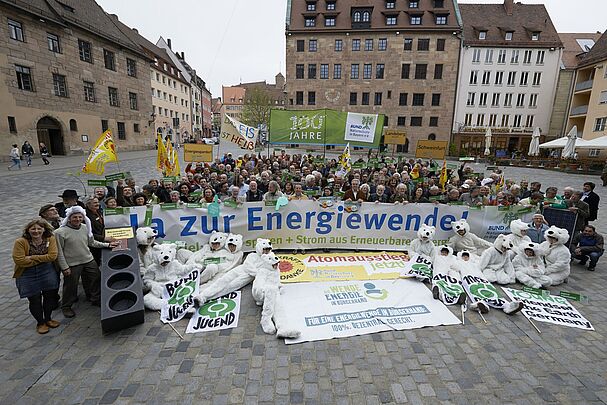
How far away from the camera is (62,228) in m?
4.56

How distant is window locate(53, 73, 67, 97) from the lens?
2571 cm

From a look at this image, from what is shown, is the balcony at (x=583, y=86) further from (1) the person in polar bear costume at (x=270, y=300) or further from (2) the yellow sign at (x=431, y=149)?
(1) the person in polar bear costume at (x=270, y=300)

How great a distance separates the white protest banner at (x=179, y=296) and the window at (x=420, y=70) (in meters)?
40.5

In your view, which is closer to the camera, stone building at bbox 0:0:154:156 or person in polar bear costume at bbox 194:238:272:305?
person in polar bear costume at bbox 194:238:272:305

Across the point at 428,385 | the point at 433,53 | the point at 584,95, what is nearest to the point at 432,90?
the point at 433,53

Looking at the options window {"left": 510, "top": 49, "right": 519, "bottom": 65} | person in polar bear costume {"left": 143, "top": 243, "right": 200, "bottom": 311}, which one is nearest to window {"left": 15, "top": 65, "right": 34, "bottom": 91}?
person in polar bear costume {"left": 143, "top": 243, "right": 200, "bottom": 311}

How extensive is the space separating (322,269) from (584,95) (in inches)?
1802

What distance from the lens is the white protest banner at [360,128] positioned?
40.0ft

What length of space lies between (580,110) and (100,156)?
46709 millimetres

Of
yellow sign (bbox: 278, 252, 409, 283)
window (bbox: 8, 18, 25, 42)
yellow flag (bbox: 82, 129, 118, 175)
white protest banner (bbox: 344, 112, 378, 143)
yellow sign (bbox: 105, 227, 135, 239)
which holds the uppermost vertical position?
window (bbox: 8, 18, 25, 42)

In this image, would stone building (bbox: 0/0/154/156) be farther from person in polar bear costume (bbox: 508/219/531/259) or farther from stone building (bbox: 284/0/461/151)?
person in polar bear costume (bbox: 508/219/531/259)

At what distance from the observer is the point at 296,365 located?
3867 mm

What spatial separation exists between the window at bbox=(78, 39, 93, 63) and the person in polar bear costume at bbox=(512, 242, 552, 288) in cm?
3534

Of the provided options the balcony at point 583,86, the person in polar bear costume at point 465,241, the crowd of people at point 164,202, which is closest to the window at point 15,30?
the crowd of people at point 164,202
